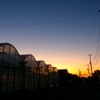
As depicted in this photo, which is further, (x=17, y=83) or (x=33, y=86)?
(x=33, y=86)

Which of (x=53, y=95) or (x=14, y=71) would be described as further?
(x=53, y=95)

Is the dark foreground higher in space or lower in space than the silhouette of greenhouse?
lower

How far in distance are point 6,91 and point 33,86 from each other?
1309 cm

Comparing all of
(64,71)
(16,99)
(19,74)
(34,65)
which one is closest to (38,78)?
(34,65)

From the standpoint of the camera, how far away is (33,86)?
35.2 m

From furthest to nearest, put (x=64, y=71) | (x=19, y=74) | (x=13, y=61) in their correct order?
(x=64, y=71) < (x=19, y=74) < (x=13, y=61)

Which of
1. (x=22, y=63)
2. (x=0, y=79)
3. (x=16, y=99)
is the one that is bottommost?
(x=16, y=99)

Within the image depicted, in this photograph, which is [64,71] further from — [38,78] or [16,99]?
[16,99]

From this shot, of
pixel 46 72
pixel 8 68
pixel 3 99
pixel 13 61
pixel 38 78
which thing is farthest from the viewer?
pixel 46 72

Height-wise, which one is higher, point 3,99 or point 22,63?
point 22,63

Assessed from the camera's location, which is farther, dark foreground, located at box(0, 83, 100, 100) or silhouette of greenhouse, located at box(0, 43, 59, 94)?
silhouette of greenhouse, located at box(0, 43, 59, 94)

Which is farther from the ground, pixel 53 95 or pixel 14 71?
pixel 14 71

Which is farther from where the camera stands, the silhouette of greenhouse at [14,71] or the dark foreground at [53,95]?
the silhouette of greenhouse at [14,71]

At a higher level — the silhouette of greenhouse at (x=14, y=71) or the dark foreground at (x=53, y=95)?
the silhouette of greenhouse at (x=14, y=71)
